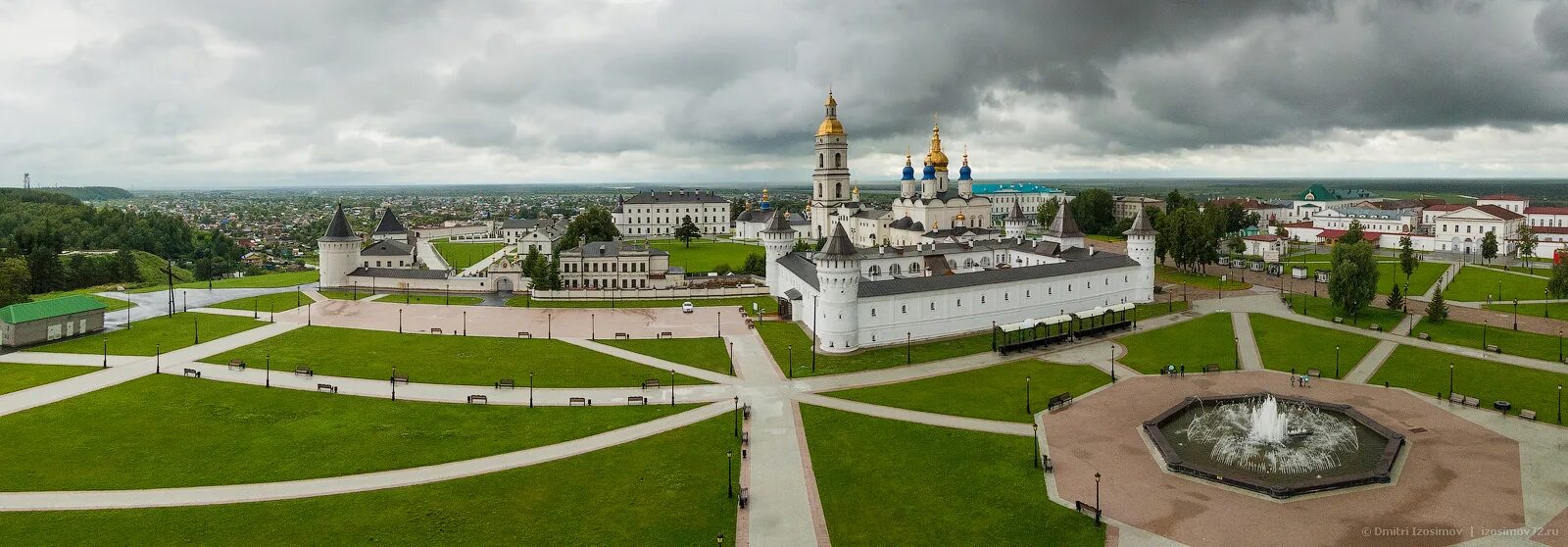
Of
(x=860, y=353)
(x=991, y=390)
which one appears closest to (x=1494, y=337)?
(x=991, y=390)

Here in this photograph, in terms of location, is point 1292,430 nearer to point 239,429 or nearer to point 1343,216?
point 239,429

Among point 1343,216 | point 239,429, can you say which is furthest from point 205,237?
point 1343,216

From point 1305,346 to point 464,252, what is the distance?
94.4 meters

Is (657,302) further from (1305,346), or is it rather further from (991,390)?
(1305,346)

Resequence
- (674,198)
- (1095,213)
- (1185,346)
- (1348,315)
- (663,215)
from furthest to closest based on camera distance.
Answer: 1. (674,198)
2. (663,215)
3. (1095,213)
4. (1348,315)
5. (1185,346)

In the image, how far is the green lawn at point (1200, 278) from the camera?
218ft

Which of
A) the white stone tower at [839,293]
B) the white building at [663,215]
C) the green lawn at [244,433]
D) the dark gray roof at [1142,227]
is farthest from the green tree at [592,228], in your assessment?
the dark gray roof at [1142,227]

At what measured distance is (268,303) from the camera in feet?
202

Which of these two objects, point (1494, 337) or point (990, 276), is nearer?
point (1494, 337)

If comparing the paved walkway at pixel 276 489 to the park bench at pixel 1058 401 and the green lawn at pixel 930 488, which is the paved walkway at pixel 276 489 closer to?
the green lawn at pixel 930 488

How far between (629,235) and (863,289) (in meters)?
86.7

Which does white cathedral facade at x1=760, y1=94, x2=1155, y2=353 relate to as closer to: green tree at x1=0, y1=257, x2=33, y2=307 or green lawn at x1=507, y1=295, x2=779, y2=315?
green lawn at x1=507, y1=295, x2=779, y2=315

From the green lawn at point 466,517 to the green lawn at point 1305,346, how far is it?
2398cm

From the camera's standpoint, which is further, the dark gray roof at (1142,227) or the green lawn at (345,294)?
the green lawn at (345,294)
